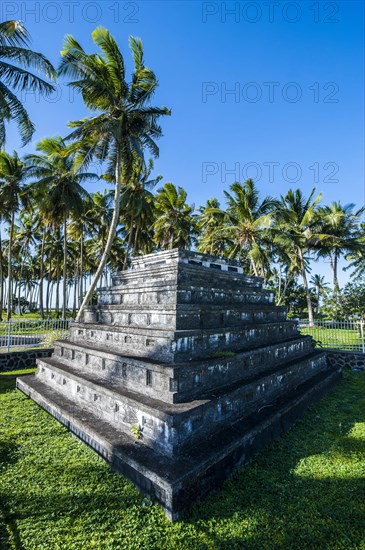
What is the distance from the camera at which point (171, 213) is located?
25.5 meters

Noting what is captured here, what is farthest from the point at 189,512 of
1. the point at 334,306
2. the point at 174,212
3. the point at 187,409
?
the point at 174,212

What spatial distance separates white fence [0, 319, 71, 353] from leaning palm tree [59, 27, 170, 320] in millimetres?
1059

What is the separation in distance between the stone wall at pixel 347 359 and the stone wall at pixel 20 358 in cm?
1051

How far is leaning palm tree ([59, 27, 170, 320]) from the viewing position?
1085cm

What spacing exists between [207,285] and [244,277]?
2511 millimetres

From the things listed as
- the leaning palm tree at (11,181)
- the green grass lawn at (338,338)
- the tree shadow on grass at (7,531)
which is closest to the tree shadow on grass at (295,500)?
the tree shadow on grass at (7,531)

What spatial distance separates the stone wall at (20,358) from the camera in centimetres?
954

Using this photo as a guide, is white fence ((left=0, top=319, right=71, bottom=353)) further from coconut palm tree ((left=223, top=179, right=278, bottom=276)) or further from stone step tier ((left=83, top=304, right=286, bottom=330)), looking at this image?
coconut palm tree ((left=223, top=179, right=278, bottom=276))

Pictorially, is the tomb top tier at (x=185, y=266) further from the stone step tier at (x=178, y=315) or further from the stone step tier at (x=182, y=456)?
the stone step tier at (x=182, y=456)

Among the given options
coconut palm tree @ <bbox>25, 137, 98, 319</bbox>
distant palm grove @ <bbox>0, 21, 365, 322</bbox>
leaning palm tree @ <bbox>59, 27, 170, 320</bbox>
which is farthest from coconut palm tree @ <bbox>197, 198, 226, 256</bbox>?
leaning palm tree @ <bbox>59, 27, 170, 320</bbox>

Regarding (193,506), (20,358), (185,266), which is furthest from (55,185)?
(193,506)

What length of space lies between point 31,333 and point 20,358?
120cm

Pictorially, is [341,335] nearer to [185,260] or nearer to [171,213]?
[185,260]

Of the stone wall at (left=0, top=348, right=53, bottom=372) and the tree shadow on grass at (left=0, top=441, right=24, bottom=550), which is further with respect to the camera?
the stone wall at (left=0, top=348, right=53, bottom=372)
